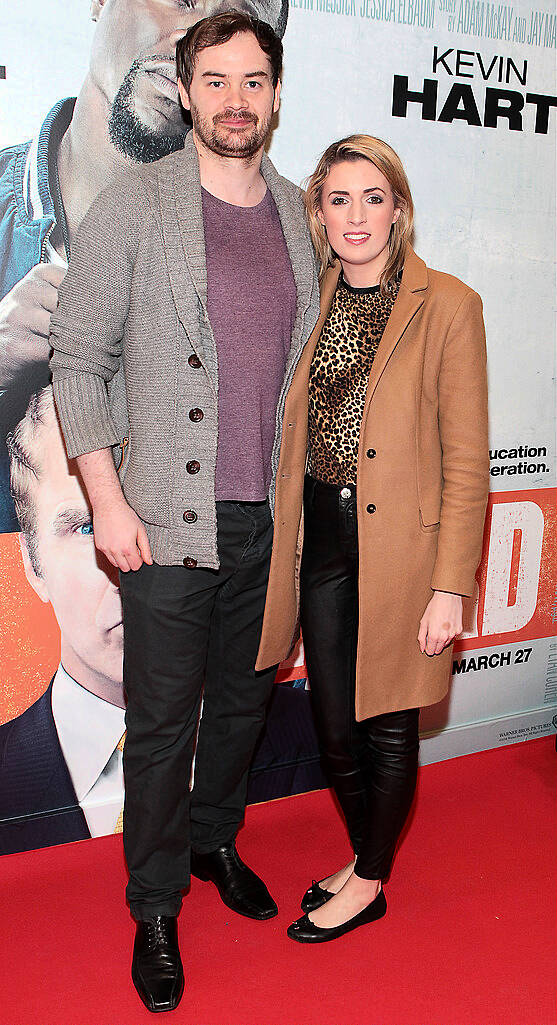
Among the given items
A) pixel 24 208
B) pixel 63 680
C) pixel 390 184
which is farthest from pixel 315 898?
pixel 24 208

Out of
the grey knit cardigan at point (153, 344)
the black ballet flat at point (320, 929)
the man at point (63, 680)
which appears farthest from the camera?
the man at point (63, 680)

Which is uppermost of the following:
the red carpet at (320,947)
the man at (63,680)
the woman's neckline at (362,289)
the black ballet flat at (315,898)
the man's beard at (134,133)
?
the man's beard at (134,133)

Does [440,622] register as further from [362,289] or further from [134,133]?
[134,133]

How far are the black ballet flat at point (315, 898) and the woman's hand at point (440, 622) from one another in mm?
702

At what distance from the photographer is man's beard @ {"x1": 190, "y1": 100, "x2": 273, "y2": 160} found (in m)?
1.77

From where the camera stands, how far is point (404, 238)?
185 cm

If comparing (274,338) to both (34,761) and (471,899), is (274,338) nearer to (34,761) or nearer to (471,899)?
(34,761)

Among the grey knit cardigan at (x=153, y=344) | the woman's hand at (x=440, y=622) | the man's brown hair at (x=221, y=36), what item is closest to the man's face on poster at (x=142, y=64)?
the man's brown hair at (x=221, y=36)

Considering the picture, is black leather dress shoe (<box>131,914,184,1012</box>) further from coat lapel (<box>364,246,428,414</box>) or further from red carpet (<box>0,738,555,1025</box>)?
coat lapel (<box>364,246,428,414</box>)

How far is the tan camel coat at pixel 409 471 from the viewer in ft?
5.82

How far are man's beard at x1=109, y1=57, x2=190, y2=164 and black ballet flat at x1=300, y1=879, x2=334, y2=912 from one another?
1.85m

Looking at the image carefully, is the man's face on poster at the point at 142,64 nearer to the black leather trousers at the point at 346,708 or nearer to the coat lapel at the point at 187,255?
the coat lapel at the point at 187,255

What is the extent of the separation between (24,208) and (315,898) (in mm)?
1809

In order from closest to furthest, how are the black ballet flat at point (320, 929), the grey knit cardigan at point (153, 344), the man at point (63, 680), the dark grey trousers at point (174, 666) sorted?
the grey knit cardigan at point (153, 344)
the dark grey trousers at point (174, 666)
the black ballet flat at point (320, 929)
the man at point (63, 680)
